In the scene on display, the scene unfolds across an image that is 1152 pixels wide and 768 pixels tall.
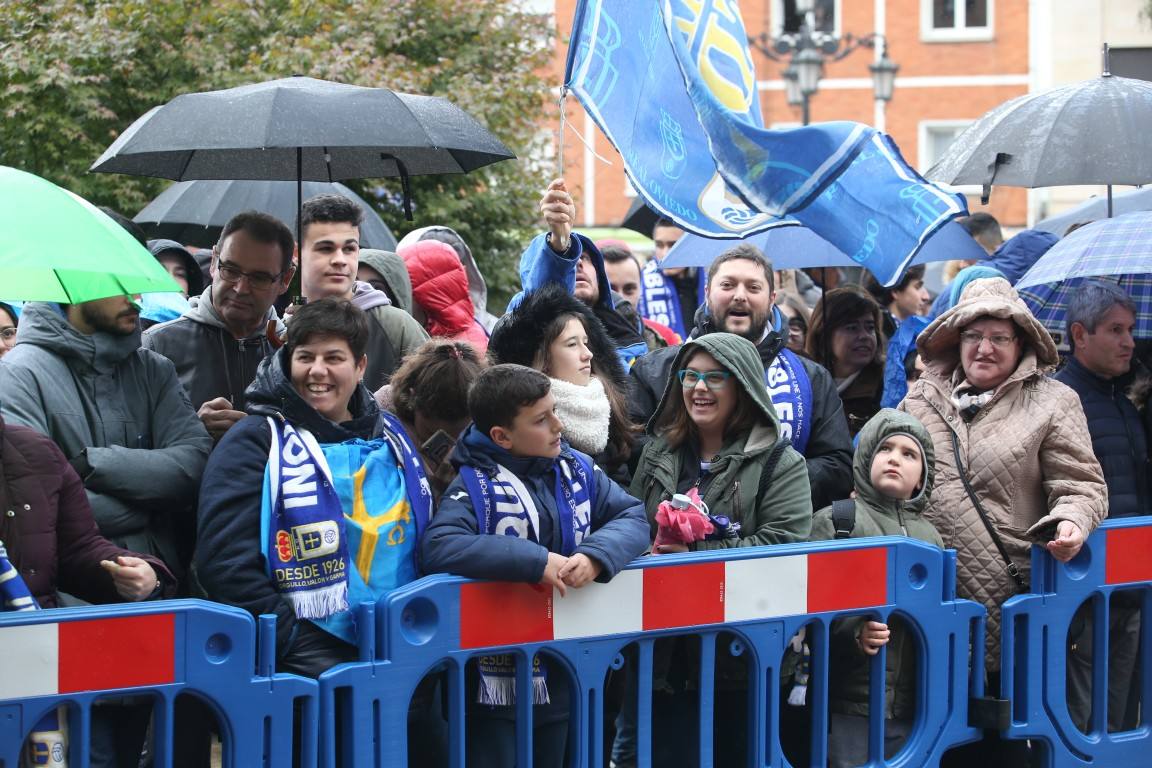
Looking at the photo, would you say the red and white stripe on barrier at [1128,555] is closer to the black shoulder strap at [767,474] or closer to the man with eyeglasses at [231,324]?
the black shoulder strap at [767,474]

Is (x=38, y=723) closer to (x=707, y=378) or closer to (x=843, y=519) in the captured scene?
(x=707, y=378)

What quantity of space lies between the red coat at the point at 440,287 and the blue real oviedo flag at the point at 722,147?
1636 millimetres

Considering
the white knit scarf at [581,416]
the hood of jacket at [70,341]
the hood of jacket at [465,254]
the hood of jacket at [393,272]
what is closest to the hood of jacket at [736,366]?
the white knit scarf at [581,416]

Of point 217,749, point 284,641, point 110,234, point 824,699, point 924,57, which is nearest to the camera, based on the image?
point 110,234

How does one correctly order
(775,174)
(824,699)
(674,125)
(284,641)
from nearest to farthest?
(284,641) < (824,699) < (775,174) < (674,125)

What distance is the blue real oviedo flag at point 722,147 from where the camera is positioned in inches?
190

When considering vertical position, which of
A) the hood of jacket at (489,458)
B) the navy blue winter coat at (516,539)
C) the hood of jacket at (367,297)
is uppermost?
the hood of jacket at (367,297)

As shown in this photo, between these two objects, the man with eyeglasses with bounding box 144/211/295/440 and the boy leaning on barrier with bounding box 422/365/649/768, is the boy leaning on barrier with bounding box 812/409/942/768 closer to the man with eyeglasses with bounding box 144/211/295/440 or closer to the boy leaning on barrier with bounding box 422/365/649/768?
the boy leaning on barrier with bounding box 422/365/649/768

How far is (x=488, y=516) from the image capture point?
4.16m

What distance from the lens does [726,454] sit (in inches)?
189

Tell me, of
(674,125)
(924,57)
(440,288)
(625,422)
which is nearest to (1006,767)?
(625,422)

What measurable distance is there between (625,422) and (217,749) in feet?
8.38

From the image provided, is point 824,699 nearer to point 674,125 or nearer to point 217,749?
point 674,125

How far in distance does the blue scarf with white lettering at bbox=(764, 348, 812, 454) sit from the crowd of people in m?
0.01
